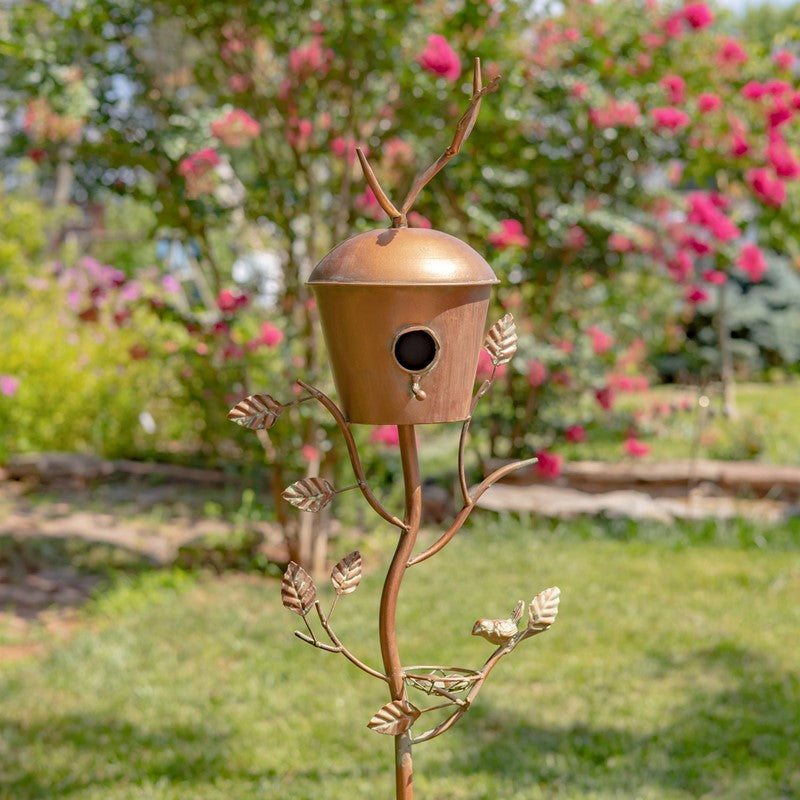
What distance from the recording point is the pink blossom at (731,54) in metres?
5.89

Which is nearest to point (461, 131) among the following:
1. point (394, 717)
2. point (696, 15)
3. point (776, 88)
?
point (394, 717)

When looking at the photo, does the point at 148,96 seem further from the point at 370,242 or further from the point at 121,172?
the point at 370,242

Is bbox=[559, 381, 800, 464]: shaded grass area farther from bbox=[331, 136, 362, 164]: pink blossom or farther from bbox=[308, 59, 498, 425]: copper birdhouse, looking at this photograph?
bbox=[308, 59, 498, 425]: copper birdhouse

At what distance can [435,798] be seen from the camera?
2883 mm

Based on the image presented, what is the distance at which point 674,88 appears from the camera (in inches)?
215

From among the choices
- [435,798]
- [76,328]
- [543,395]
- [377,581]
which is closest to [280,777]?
[435,798]

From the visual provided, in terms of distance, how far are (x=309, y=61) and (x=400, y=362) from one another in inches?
129

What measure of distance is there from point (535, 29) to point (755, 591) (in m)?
3.40

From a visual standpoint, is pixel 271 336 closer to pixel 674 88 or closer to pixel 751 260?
pixel 674 88

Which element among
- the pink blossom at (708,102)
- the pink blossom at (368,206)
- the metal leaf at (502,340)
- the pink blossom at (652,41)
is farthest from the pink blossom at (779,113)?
the metal leaf at (502,340)

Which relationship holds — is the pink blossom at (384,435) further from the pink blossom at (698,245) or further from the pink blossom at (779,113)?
the pink blossom at (779,113)

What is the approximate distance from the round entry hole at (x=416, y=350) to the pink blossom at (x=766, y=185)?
180 inches

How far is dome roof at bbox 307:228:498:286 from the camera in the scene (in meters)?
1.63

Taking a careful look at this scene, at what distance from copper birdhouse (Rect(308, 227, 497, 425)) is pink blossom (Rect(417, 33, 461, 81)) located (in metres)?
3.07
